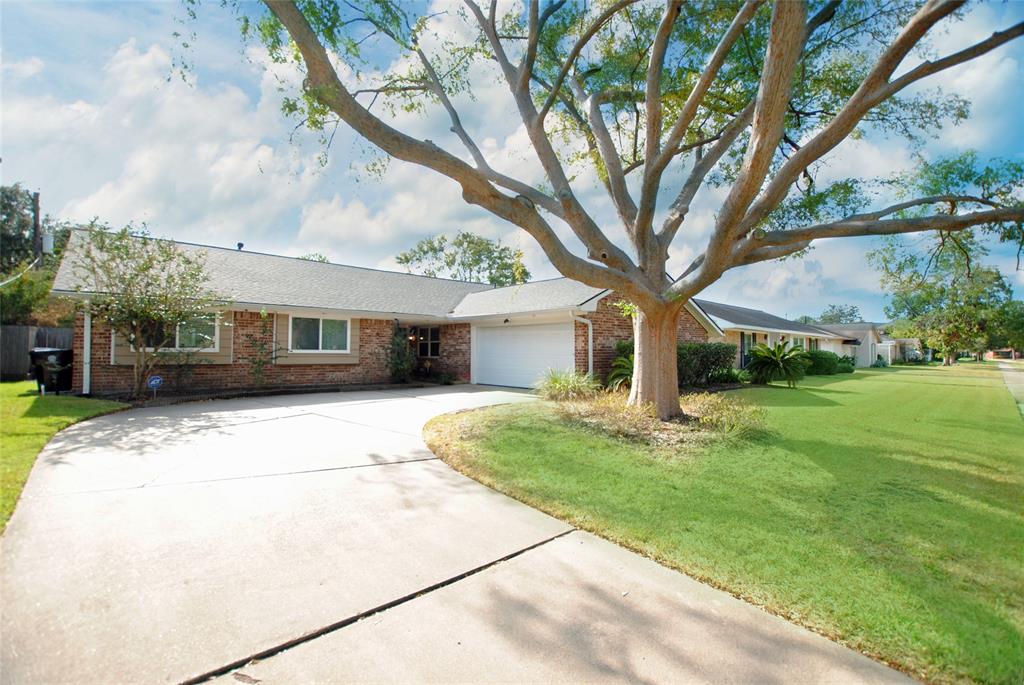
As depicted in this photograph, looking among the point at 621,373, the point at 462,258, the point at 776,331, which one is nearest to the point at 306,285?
the point at 621,373

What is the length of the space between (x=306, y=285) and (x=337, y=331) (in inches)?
78.4

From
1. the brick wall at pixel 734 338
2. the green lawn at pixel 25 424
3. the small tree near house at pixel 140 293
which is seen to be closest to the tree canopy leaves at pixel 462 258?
the brick wall at pixel 734 338

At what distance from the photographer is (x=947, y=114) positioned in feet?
28.8

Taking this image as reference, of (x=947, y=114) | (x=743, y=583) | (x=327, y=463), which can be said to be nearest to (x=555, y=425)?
(x=327, y=463)

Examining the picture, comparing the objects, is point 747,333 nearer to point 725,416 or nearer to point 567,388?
point 567,388

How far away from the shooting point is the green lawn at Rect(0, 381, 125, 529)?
178 inches

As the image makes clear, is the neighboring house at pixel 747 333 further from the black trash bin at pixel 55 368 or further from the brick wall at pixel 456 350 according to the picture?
the black trash bin at pixel 55 368

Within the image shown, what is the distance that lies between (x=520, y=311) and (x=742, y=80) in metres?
7.99

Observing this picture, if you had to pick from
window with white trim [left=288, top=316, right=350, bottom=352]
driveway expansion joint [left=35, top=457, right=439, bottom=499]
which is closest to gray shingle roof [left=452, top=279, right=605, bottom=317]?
window with white trim [left=288, top=316, right=350, bottom=352]

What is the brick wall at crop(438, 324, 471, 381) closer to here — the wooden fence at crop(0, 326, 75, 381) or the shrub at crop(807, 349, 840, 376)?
the wooden fence at crop(0, 326, 75, 381)

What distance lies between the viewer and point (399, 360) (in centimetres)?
1590

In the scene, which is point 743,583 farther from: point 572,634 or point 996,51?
point 996,51

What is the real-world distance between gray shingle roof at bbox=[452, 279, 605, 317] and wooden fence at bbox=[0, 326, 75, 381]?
46.3 ft

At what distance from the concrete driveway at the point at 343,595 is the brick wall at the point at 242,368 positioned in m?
8.09
